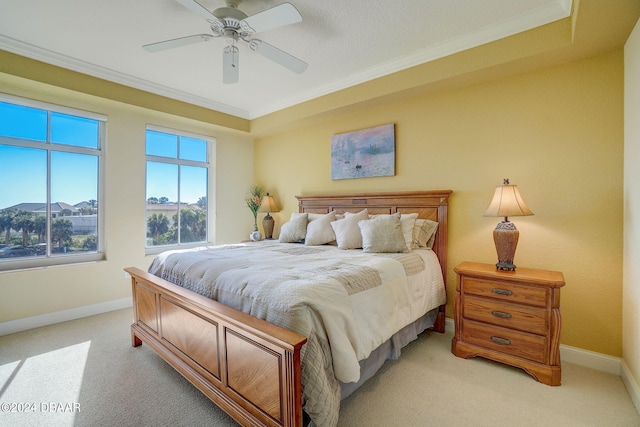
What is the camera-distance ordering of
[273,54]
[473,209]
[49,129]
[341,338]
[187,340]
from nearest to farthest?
[341,338], [187,340], [273,54], [473,209], [49,129]

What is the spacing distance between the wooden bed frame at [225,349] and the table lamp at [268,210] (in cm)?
226

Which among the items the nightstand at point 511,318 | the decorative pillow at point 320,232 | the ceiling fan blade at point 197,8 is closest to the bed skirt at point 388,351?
the nightstand at point 511,318

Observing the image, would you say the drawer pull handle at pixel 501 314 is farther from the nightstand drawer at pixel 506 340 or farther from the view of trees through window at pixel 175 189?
the view of trees through window at pixel 175 189

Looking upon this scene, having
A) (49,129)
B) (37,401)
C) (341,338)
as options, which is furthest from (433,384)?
(49,129)

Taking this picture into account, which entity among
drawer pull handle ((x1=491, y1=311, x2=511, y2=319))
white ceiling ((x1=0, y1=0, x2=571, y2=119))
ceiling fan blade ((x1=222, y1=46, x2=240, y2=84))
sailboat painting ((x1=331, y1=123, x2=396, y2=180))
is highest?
white ceiling ((x1=0, y1=0, x2=571, y2=119))

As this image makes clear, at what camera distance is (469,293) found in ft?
7.95

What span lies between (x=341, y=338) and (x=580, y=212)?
224 cm

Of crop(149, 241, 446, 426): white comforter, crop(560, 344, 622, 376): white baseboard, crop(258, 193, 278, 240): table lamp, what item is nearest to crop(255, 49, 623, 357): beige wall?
crop(560, 344, 622, 376): white baseboard

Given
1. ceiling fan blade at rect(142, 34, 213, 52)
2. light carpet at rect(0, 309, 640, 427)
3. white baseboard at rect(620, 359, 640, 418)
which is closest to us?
light carpet at rect(0, 309, 640, 427)

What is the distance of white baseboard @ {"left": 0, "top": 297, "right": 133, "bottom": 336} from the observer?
299cm

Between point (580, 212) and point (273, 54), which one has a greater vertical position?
point (273, 54)

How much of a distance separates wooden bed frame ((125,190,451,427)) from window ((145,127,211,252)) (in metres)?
1.75

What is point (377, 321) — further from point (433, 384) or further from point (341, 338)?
point (433, 384)

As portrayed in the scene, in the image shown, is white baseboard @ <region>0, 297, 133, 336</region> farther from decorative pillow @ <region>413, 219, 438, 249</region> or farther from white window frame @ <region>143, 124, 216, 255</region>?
decorative pillow @ <region>413, 219, 438, 249</region>
